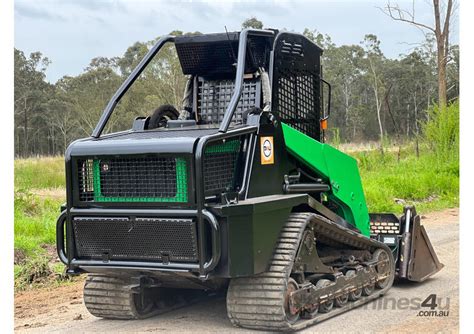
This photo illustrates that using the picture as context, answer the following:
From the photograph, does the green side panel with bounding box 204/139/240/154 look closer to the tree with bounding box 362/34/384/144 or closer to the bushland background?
the bushland background

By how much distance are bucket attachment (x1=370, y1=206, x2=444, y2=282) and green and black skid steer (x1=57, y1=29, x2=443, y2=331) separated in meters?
0.50

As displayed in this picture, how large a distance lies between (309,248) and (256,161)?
0.95 metres

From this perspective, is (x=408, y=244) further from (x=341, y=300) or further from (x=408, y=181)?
(x=408, y=181)

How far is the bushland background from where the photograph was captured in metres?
14.6

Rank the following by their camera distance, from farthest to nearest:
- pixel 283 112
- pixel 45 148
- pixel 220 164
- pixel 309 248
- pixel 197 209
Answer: pixel 45 148 → pixel 283 112 → pixel 309 248 → pixel 220 164 → pixel 197 209

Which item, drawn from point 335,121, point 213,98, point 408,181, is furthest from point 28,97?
point 213,98

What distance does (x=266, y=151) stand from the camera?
261 inches

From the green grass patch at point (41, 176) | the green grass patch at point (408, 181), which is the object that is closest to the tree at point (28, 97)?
the green grass patch at point (41, 176)

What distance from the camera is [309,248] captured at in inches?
266

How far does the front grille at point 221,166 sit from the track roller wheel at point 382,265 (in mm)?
2307

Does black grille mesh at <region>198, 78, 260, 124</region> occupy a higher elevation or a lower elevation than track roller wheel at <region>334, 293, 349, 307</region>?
higher

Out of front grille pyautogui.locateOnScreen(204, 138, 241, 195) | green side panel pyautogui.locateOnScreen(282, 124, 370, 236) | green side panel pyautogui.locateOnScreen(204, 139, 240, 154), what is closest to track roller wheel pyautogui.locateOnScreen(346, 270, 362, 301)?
green side panel pyautogui.locateOnScreen(282, 124, 370, 236)
